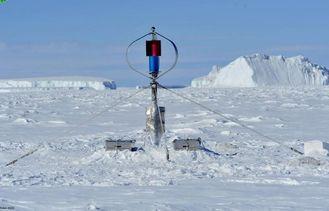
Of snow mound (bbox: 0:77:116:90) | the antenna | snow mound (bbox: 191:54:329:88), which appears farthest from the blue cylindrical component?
snow mound (bbox: 0:77:116:90)

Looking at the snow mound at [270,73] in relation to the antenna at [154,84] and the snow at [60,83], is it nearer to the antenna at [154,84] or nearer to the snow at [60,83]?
the snow at [60,83]

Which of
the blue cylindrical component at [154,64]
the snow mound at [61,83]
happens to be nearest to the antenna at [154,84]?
the blue cylindrical component at [154,64]

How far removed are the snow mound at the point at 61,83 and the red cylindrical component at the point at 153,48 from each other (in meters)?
107

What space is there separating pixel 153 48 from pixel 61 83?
11514cm

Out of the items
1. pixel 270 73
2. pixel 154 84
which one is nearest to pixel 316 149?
pixel 154 84

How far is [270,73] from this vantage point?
106 m

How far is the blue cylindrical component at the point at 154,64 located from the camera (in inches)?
493

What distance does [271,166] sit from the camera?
11.2 metres

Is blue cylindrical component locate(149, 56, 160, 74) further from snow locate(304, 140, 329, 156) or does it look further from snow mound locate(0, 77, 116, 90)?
snow mound locate(0, 77, 116, 90)

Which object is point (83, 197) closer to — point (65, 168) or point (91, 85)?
point (65, 168)

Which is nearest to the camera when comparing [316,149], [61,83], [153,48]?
[153,48]

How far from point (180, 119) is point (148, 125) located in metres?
13.3

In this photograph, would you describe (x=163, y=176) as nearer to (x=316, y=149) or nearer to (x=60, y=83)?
(x=316, y=149)

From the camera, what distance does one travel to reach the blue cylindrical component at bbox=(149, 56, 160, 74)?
12523 mm
